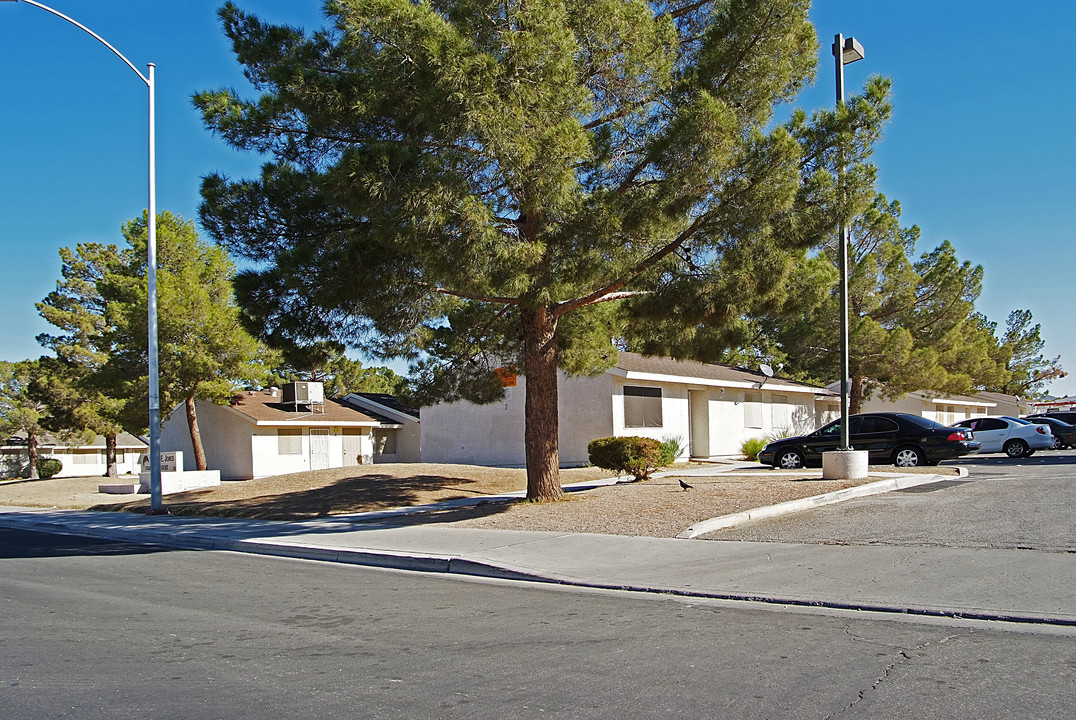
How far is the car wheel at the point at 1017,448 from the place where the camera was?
29703 mm

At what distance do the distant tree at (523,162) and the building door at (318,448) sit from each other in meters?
22.2

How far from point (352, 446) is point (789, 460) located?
2202 centimetres

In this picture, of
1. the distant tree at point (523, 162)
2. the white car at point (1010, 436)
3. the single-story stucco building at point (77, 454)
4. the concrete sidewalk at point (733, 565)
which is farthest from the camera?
the single-story stucco building at point (77, 454)

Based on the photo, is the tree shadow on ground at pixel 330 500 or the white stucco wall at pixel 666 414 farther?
the white stucco wall at pixel 666 414

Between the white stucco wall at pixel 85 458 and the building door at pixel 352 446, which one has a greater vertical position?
the building door at pixel 352 446

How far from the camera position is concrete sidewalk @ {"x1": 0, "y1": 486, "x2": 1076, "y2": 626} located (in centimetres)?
795

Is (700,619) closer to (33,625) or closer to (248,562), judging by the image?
(33,625)

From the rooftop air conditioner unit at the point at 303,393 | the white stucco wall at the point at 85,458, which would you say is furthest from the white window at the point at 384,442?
the white stucco wall at the point at 85,458

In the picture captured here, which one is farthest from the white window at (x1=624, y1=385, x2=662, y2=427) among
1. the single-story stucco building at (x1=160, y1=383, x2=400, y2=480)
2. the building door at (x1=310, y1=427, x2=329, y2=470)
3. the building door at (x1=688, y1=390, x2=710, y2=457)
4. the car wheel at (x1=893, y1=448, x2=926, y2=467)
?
the building door at (x1=310, y1=427, x2=329, y2=470)

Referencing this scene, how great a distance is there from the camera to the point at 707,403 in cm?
3150

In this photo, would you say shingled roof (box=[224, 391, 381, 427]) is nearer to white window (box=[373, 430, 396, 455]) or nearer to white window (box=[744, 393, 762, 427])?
white window (box=[373, 430, 396, 455])

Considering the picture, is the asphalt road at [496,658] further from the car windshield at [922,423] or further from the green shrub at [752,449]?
the green shrub at [752,449]

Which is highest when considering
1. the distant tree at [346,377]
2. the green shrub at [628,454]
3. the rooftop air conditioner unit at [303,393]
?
the distant tree at [346,377]

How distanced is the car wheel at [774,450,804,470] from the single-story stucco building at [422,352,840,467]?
4031 mm
